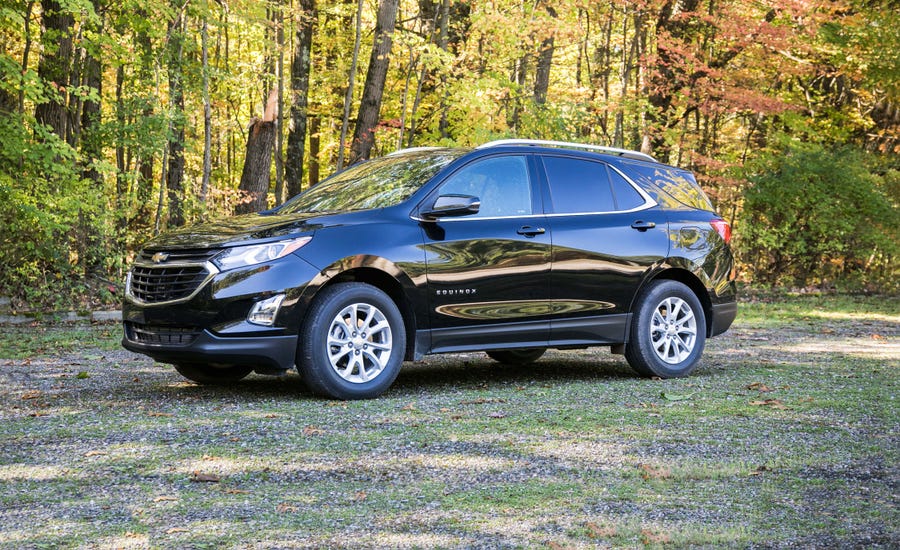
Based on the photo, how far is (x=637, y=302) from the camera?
356 inches

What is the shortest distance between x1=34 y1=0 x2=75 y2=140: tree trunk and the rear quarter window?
366 inches

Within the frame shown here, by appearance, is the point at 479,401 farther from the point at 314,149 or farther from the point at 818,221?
the point at 314,149

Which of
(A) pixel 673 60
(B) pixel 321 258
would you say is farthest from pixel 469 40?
(B) pixel 321 258

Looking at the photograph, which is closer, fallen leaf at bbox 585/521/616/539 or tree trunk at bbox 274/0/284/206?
fallen leaf at bbox 585/521/616/539

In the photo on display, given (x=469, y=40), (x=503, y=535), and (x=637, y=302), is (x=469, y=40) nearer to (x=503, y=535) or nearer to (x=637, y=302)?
(x=637, y=302)

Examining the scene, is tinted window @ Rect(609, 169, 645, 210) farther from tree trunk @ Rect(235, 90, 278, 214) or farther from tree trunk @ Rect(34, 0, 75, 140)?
tree trunk @ Rect(235, 90, 278, 214)

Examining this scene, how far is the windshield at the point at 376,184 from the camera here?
810 cm

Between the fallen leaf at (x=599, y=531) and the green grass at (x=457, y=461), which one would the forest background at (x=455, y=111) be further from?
the fallen leaf at (x=599, y=531)

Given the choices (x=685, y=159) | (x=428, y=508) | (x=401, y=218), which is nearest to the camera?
(x=428, y=508)

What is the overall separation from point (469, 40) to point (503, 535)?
1889 centimetres

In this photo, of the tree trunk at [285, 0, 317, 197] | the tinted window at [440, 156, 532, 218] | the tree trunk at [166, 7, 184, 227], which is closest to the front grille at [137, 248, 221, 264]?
the tinted window at [440, 156, 532, 218]

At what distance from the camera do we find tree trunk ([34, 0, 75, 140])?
1530 cm

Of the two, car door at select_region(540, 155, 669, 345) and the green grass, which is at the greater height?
car door at select_region(540, 155, 669, 345)

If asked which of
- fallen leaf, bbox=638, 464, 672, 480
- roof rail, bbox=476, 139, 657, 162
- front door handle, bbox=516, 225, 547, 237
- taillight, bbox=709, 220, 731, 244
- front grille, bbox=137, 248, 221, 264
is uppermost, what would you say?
roof rail, bbox=476, 139, 657, 162
